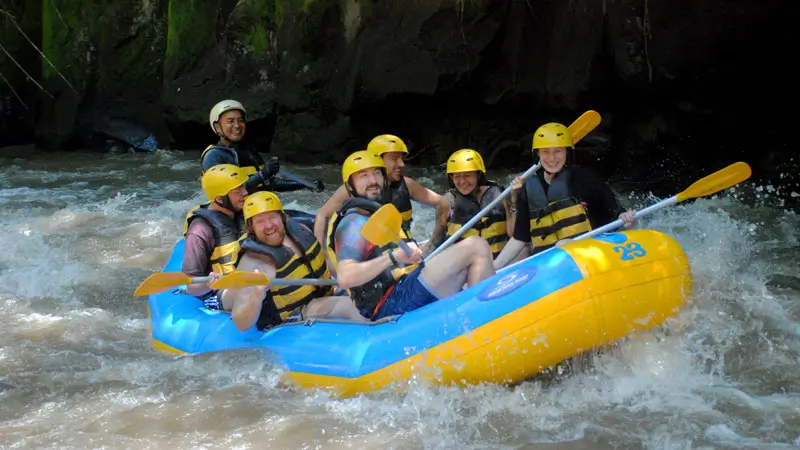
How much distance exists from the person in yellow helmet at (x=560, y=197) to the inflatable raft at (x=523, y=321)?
59cm

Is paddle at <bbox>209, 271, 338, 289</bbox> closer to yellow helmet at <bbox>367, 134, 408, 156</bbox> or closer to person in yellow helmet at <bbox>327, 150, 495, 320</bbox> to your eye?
person in yellow helmet at <bbox>327, 150, 495, 320</bbox>

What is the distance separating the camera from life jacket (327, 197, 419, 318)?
4215 millimetres

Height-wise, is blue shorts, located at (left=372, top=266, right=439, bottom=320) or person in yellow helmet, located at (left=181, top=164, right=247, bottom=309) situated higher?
person in yellow helmet, located at (left=181, top=164, right=247, bottom=309)

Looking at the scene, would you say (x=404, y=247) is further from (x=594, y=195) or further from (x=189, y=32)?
(x=189, y=32)

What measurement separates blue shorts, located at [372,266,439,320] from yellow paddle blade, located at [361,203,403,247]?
440 millimetres

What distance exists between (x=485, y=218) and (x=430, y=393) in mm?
1645

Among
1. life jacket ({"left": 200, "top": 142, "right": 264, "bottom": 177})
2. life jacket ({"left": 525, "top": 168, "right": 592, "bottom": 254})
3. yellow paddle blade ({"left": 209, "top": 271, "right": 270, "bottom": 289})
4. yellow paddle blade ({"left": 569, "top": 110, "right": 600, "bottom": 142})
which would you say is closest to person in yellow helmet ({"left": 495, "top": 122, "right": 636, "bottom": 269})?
life jacket ({"left": 525, "top": 168, "right": 592, "bottom": 254})

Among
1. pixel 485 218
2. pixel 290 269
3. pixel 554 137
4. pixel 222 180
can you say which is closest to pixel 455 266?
pixel 290 269

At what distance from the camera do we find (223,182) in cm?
511

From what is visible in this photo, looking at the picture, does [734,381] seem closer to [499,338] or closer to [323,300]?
[499,338]

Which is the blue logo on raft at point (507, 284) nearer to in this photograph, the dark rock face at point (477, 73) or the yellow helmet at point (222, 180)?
the yellow helmet at point (222, 180)

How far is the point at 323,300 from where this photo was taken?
4.68 meters

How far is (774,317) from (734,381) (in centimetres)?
90

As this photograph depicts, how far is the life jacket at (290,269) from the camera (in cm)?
451
